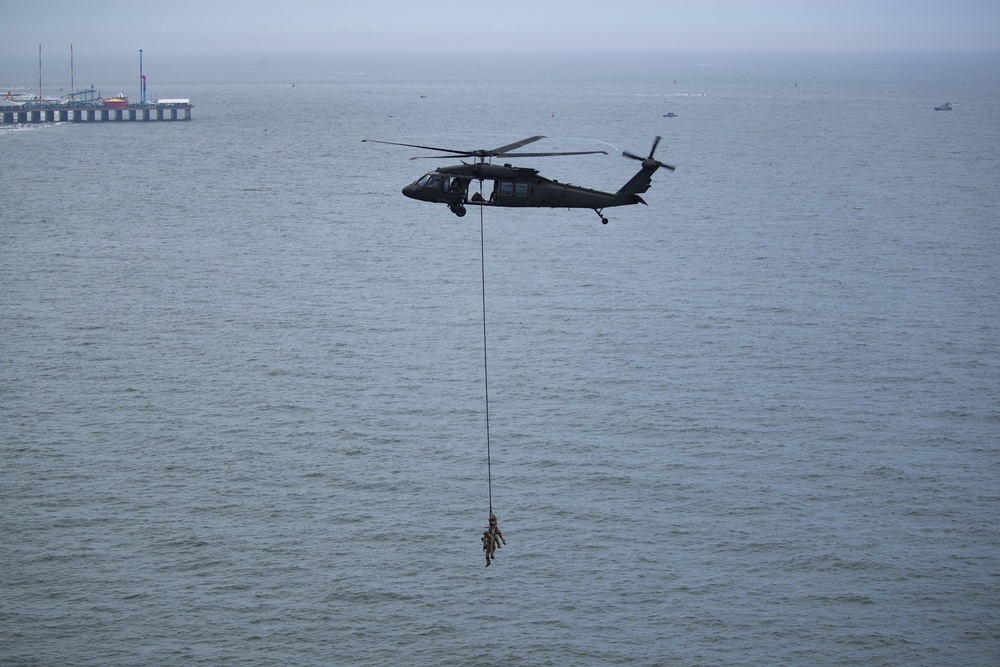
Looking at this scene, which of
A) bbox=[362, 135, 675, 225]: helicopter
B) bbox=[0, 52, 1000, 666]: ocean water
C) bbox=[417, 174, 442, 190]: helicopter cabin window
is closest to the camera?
bbox=[362, 135, 675, 225]: helicopter

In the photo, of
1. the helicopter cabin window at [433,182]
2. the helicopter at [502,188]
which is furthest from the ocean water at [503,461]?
the helicopter cabin window at [433,182]

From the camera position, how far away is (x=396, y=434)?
99.9 meters

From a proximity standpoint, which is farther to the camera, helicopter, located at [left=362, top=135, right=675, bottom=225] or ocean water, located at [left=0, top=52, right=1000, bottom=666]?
ocean water, located at [left=0, top=52, right=1000, bottom=666]

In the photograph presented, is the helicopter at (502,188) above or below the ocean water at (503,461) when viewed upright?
above

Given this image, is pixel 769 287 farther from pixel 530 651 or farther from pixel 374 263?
pixel 530 651

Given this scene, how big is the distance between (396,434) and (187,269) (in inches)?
2440

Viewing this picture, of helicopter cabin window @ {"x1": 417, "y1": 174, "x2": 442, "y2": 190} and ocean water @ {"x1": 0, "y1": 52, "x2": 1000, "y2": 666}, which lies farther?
ocean water @ {"x1": 0, "y1": 52, "x2": 1000, "y2": 666}

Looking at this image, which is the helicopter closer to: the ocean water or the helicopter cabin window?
the helicopter cabin window

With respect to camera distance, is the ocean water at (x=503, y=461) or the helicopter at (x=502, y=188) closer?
the helicopter at (x=502, y=188)

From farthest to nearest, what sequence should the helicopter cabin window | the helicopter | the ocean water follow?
1. the ocean water
2. the helicopter cabin window
3. the helicopter

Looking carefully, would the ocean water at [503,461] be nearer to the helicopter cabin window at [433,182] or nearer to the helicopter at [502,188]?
the helicopter at [502,188]

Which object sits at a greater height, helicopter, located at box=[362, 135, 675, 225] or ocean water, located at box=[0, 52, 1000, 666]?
helicopter, located at box=[362, 135, 675, 225]

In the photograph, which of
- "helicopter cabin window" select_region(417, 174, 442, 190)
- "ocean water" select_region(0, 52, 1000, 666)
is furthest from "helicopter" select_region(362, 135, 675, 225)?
"ocean water" select_region(0, 52, 1000, 666)

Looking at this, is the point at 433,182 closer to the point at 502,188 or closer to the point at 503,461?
the point at 502,188
